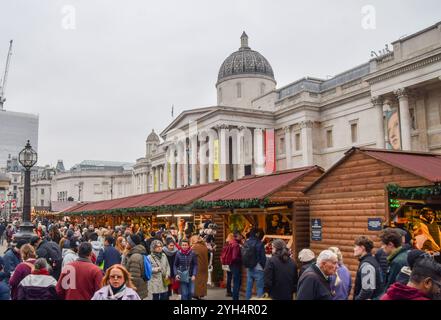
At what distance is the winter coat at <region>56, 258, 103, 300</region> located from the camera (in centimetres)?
610

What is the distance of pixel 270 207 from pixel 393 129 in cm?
2281

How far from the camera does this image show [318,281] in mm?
5316

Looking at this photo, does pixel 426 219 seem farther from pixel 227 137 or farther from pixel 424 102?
pixel 227 137

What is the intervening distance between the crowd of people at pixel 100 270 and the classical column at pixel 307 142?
3073 cm

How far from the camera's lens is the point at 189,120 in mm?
53781

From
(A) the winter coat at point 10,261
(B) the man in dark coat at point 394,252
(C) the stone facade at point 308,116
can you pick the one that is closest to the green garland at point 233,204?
(B) the man in dark coat at point 394,252

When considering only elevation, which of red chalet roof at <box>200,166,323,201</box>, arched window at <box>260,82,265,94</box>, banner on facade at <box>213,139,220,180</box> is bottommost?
red chalet roof at <box>200,166,323,201</box>

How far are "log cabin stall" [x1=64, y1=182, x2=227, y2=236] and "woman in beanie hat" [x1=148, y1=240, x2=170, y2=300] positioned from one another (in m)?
6.39

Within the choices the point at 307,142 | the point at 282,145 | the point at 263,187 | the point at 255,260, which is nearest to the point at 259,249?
the point at 255,260

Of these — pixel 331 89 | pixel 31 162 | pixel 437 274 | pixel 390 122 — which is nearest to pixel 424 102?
pixel 390 122

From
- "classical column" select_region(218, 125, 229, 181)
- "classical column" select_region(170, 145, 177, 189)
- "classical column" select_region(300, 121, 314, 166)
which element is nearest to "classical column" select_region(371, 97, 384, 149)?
"classical column" select_region(300, 121, 314, 166)

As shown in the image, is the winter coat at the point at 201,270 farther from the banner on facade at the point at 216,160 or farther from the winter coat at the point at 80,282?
the banner on facade at the point at 216,160

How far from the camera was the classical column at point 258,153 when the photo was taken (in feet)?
161

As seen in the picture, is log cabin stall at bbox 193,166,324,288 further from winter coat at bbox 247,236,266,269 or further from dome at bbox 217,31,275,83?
dome at bbox 217,31,275,83
